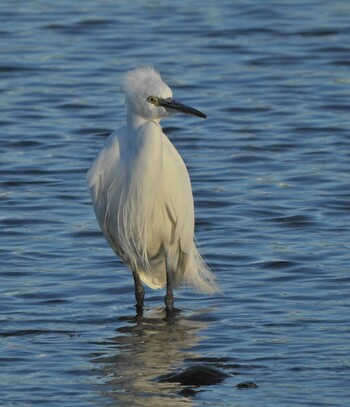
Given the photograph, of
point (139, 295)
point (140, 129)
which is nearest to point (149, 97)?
point (140, 129)

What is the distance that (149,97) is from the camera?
27.2 feet

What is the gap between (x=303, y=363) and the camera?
7.34m

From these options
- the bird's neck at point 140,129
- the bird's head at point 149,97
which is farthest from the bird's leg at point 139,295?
the bird's head at point 149,97

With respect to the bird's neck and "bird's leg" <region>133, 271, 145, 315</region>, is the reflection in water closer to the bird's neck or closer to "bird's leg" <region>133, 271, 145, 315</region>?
"bird's leg" <region>133, 271, 145, 315</region>

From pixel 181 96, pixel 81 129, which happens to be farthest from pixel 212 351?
pixel 181 96

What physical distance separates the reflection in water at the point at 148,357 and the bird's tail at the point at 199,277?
0.30 m

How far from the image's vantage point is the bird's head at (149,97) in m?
8.30

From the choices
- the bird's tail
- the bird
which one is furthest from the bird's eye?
the bird's tail

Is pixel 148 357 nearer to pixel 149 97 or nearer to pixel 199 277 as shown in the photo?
pixel 199 277

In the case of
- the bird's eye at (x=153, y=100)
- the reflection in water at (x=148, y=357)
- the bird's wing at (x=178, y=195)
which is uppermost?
the bird's eye at (x=153, y=100)

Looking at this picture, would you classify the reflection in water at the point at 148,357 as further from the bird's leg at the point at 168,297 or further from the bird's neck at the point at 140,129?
the bird's neck at the point at 140,129

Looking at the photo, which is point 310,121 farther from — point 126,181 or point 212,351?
point 212,351

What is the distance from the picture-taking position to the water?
7301 mm

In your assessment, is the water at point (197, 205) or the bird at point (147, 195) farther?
the bird at point (147, 195)
